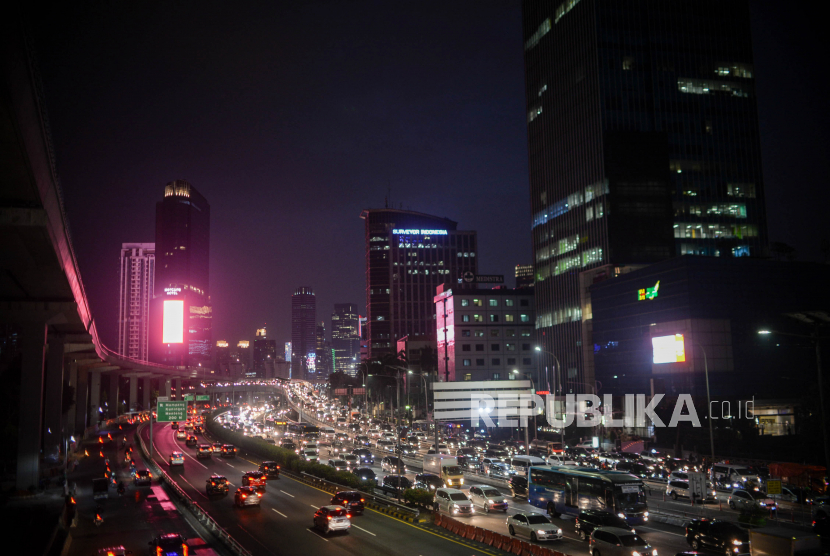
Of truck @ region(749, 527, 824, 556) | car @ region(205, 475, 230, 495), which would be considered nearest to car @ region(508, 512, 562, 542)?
truck @ region(749, 527, 824, 556)

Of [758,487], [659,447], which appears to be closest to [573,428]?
[659,447]

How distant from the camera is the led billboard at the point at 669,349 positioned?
82.2m

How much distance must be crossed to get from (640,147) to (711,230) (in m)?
19.9

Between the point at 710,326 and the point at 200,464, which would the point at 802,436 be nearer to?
the point at 710,326

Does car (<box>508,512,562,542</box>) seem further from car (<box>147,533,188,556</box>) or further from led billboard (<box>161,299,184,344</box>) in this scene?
led billboard (<box>161,299,184,344</box>)

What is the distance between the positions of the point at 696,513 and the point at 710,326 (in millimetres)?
51094

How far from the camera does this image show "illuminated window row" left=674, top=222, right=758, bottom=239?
110812mm

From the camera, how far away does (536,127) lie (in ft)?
428

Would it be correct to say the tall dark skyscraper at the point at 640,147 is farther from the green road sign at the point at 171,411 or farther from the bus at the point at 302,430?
the green road sign at the point at 171,411

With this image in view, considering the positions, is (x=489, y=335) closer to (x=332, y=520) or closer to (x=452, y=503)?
(x=452, y=503)

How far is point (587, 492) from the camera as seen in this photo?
34.6 m

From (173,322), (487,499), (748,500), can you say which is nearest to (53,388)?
(173,322)

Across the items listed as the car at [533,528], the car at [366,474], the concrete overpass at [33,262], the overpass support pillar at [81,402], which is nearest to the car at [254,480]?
the car at [366,474]

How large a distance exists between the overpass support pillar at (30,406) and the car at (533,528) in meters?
42.4
